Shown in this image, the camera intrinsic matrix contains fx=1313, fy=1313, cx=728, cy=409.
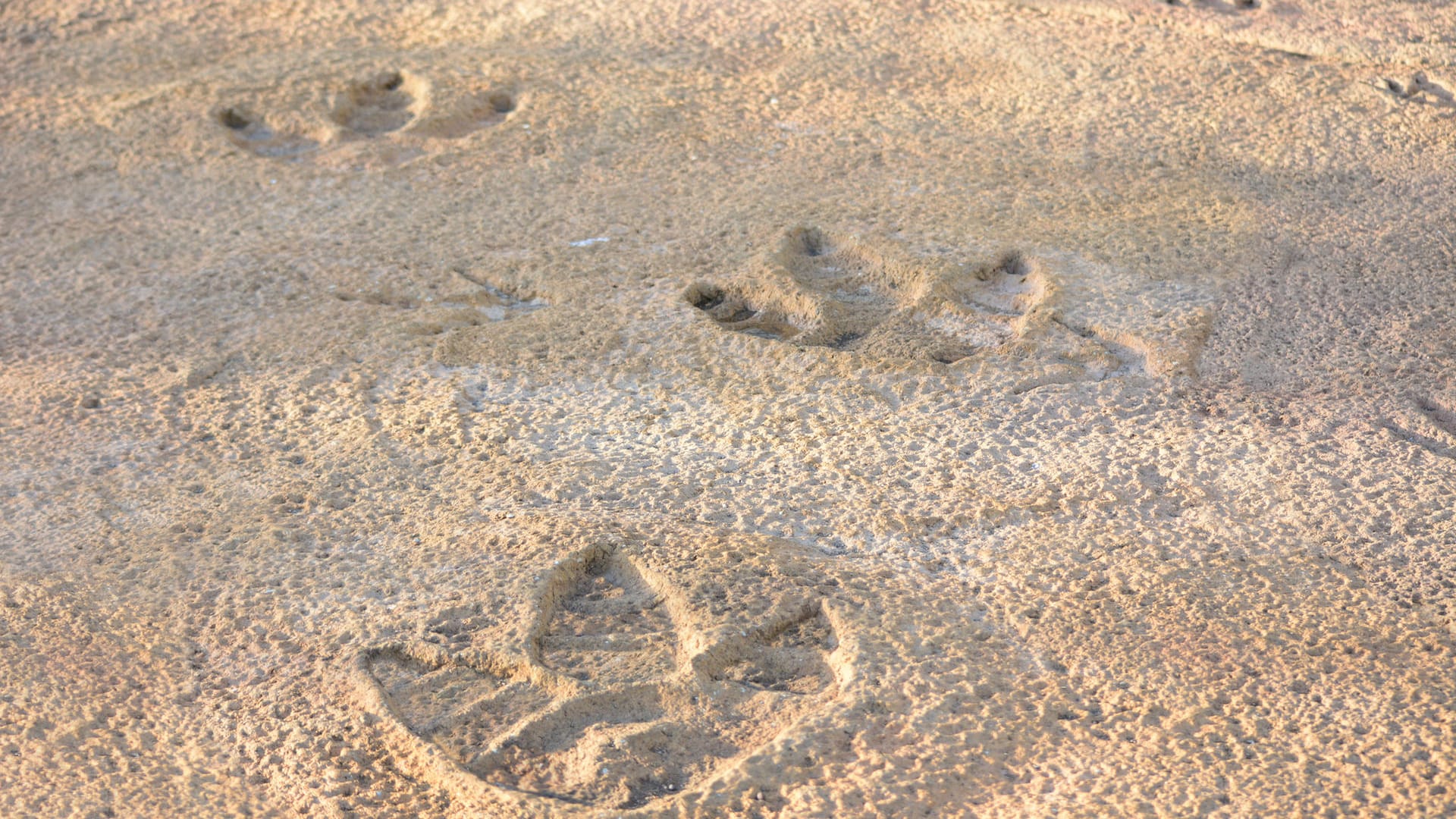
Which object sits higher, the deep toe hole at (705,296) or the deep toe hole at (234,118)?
the deep toe hole at (234,118)

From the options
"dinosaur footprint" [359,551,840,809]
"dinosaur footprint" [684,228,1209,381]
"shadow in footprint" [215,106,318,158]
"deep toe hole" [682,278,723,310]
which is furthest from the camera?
"shadow in footprint" [215,106,318,158]

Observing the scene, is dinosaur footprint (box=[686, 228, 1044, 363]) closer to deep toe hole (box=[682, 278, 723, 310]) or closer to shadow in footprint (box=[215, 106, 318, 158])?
deep toe hole (box=[682, 278, 723, 310])

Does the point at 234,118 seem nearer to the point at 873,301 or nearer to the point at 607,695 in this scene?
the point at 873,301

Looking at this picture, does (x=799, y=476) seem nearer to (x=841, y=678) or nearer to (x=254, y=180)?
(x=841, y=678)

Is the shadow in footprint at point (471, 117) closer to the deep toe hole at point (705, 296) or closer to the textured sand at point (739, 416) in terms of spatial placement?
the textured sand at point (739, 416)

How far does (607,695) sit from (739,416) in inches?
29.1

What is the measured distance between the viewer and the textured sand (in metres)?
1.86

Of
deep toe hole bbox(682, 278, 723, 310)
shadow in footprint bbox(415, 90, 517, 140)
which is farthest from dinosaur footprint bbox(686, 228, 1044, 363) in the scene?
shadow in footprint bbox(415, 90, 517, 140)

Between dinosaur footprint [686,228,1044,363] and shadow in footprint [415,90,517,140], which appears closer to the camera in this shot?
dinosaur footprint [686,228,1044,363]

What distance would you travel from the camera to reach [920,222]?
3.09m

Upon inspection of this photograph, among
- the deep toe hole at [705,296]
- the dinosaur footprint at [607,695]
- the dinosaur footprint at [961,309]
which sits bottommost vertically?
the dinosaur footprint at [607,695]

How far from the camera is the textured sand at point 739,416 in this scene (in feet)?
6.10

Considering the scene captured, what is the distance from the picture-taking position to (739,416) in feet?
8.24

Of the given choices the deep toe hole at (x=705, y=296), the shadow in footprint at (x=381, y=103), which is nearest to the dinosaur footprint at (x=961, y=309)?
the deep toe hole at (x=705, y=296)
